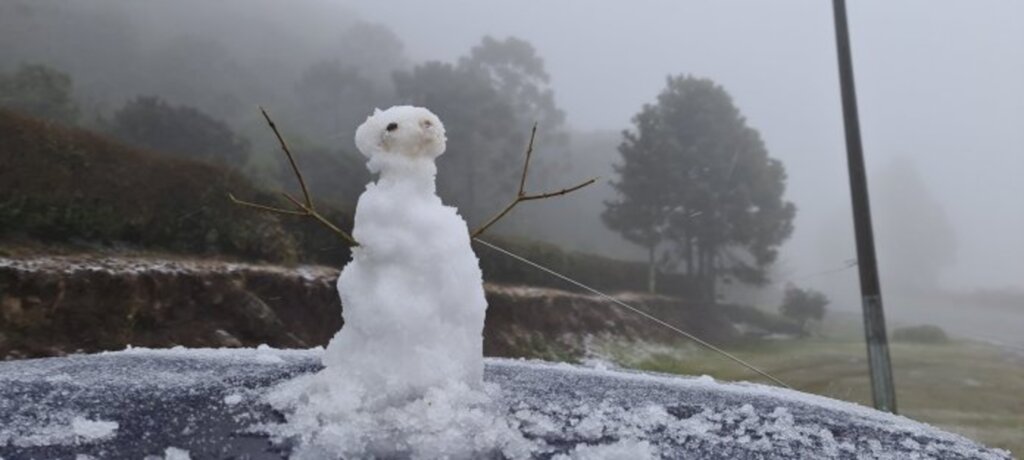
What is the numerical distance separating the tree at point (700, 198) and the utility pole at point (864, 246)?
8081mm

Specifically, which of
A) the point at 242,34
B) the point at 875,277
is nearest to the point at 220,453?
the point at 875,277

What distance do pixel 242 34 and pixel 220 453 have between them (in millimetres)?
29982

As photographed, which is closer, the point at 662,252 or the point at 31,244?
the point at 31,244

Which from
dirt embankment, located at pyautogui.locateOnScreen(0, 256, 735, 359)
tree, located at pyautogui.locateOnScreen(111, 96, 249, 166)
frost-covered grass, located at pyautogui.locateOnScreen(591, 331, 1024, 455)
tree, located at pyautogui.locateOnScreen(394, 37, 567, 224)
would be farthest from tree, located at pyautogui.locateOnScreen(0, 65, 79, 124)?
frost-covered grass, located at pyautogui.locateOnScreen(591, 331, 1024, 455)

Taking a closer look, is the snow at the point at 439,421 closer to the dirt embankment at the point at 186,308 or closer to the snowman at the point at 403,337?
the snowman at the point at 403,337

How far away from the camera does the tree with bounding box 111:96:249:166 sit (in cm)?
1162

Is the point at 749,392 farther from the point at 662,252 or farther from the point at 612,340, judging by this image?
the point at 662,252

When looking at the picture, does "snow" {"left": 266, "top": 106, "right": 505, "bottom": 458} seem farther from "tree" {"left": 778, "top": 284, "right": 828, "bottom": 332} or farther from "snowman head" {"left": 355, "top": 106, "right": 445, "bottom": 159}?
"tree" {"left": 778, "top": 284, "right": 828, "bottom": 332}

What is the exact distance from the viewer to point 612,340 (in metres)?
11.5

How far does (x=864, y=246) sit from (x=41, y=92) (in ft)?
39.8

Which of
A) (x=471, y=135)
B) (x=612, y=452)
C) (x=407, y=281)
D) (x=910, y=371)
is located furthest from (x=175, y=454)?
(x=471, y=135)

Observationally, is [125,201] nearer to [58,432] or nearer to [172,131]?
[172,131]

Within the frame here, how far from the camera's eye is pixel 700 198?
1441 centimetres

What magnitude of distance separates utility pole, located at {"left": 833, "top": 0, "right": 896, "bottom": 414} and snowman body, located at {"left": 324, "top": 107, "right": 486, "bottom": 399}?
3972 mm
